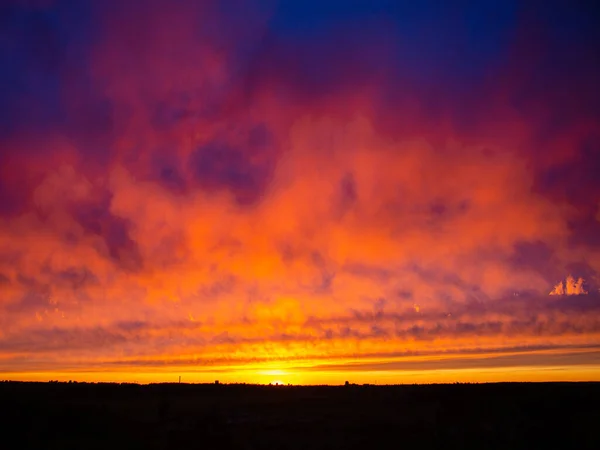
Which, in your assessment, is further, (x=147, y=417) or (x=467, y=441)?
(x=147, y=417)

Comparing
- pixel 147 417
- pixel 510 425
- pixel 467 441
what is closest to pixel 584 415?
pixel 510 425

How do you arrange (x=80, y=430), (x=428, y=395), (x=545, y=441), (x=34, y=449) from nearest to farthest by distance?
(x=34, y=449), (x=545, y=441), (x=80, y=430), (x=428, y=395)

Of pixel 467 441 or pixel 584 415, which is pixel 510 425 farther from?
pixel 584 415

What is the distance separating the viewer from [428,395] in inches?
2751

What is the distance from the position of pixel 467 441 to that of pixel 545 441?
16.6 ft

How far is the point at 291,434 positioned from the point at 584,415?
989 inches

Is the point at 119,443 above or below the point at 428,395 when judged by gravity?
below

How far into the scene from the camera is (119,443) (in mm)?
33344

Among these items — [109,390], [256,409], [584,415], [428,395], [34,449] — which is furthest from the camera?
[109,390]

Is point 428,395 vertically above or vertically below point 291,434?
above

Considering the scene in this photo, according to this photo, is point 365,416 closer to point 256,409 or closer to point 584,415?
point 256,409

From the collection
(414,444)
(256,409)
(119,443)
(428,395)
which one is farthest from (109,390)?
(414,444)

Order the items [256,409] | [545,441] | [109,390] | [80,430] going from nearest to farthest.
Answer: [545,441], [80,430], [256,409], [109,390]

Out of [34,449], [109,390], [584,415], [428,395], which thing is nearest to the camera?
[34,449]
